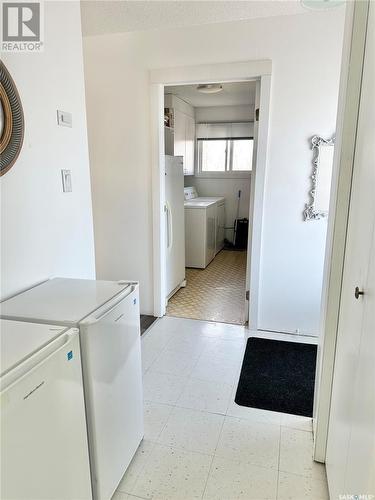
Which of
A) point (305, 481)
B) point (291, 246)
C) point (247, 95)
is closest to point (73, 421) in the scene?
point (305, 481)

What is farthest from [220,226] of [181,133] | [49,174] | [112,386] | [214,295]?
[112,386]

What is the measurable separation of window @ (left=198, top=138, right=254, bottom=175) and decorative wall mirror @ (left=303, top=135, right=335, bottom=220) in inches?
134

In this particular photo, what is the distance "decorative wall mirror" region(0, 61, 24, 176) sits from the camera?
132 centimetres

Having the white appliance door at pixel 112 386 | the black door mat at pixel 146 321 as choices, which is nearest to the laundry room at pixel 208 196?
the black door mat at pixel 146 321

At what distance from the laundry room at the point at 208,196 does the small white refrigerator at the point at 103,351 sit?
72.0 inches

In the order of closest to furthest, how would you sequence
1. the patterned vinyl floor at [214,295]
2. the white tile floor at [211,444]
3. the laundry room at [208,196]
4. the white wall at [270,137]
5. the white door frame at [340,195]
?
the white door frame at [340,195] → the white tile floor at [211,444] → the white wall at [270,137] → the patterned vinyl floor at [214,295] → the laundry room at [208,196]

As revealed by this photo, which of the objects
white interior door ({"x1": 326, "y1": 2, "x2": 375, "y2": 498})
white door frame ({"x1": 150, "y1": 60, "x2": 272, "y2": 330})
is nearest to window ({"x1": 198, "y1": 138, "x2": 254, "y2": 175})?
white door frame ({"x1": 150, "y1": 60, "x2": 272, "y2": 330})

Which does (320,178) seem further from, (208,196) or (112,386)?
(208,196)

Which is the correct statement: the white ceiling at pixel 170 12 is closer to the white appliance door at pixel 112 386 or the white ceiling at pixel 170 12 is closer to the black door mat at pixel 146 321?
the white appliance door at pixel 112 386

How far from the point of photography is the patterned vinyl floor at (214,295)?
341cm

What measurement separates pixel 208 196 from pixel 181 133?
1.58 metres

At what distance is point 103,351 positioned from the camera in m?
1.29

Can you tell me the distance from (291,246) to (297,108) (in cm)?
113

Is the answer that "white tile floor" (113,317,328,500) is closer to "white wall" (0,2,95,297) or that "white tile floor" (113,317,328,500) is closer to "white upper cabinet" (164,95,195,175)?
"white wall" (0,2,95,297)
